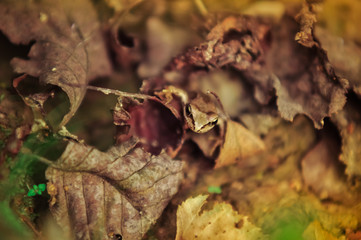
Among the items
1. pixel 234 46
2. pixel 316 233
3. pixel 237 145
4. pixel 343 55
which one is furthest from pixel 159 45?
pixel 316 233

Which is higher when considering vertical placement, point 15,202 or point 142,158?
point 142,158

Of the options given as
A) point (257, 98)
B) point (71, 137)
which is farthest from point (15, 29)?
point (257, 98)

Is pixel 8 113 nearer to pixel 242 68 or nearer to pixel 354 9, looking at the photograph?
pixel 242 68

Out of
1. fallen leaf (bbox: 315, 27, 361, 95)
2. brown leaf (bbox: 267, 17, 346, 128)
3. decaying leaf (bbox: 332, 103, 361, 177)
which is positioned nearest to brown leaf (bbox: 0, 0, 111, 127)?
brown leaf (bbox: 267, 17, 346, 128)

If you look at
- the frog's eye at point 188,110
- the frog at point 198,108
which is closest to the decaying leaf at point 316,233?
the frog at point 198,108

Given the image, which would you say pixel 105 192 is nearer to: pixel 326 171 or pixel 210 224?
pixel 210 224

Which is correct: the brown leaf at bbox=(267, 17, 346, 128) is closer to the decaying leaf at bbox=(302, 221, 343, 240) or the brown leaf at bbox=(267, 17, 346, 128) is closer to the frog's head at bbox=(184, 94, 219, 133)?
the frog's head at bbox=(184, 94, 219, 133)

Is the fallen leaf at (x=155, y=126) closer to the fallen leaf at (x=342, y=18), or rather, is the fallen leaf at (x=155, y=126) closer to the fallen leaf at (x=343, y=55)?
the fallen leaf at (x=343, y=55)
